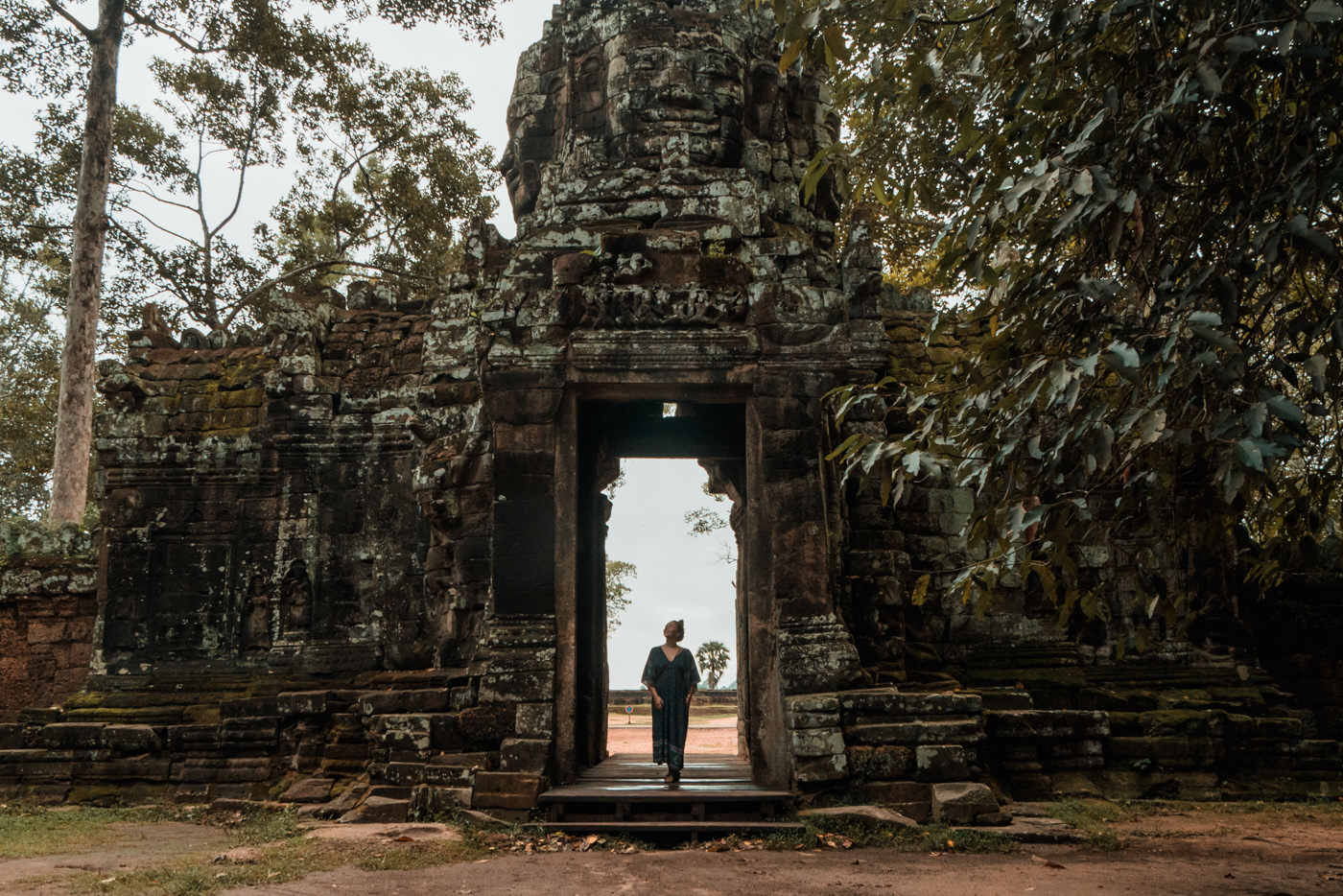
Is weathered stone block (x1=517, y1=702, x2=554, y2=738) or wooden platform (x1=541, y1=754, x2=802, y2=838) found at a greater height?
weathered stone block (x1=517, y1=702, x2=554, y2=738)

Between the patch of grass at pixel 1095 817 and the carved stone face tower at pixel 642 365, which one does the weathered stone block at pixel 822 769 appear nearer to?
the carved stone face tower at pixel 642 365

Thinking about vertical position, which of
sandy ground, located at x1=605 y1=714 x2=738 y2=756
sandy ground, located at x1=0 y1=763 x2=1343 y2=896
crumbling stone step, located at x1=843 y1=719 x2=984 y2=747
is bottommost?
sandy ground, located at x1=605 y1=714 x2=738 y2=756

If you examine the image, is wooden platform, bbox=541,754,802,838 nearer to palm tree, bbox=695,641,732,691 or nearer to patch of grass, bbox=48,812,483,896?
patch of grass, bbox=48,812,483,896

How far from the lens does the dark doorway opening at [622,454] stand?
33.2 feet

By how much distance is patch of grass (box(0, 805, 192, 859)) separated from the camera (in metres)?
7.43

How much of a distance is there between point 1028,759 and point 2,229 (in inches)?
715

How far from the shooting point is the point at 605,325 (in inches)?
336

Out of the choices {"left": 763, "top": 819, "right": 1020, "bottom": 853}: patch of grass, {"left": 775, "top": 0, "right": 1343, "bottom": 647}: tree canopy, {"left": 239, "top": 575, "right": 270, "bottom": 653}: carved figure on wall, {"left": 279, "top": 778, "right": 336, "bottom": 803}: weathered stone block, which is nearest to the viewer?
{"left": 775, "top": 0, "right": 1343, "bottom": 647}: tree canopy

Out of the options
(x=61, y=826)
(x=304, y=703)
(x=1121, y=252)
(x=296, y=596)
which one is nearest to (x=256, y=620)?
(x=296, y=596)

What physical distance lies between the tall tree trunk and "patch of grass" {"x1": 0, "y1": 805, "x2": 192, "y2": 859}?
22.8 ft

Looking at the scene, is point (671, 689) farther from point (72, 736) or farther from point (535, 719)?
point (72, 736)

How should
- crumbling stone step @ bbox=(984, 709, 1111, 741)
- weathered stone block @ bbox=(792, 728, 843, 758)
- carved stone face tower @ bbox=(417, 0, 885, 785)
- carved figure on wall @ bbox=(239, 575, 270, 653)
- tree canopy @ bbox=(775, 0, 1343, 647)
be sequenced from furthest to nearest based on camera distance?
1. carved figure on wall @ bbox=(239, 575, 270, 653)
2. crumbling stone step @ bbox=(984, 709, 1111, 741)
3. carved stone face tower @ bbox=(417, 0, 885, 785)
4. weathered stone block @ bbox=(792, 728, 843, 758)
5. tree canopy @ bbox=(775, 0, 1343, 647)

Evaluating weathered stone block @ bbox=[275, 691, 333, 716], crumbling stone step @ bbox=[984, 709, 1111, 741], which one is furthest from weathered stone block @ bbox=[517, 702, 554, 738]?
crumbling stone step @ bbox=[984, 709, 1111, 741]

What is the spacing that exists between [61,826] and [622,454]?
17.9ft
